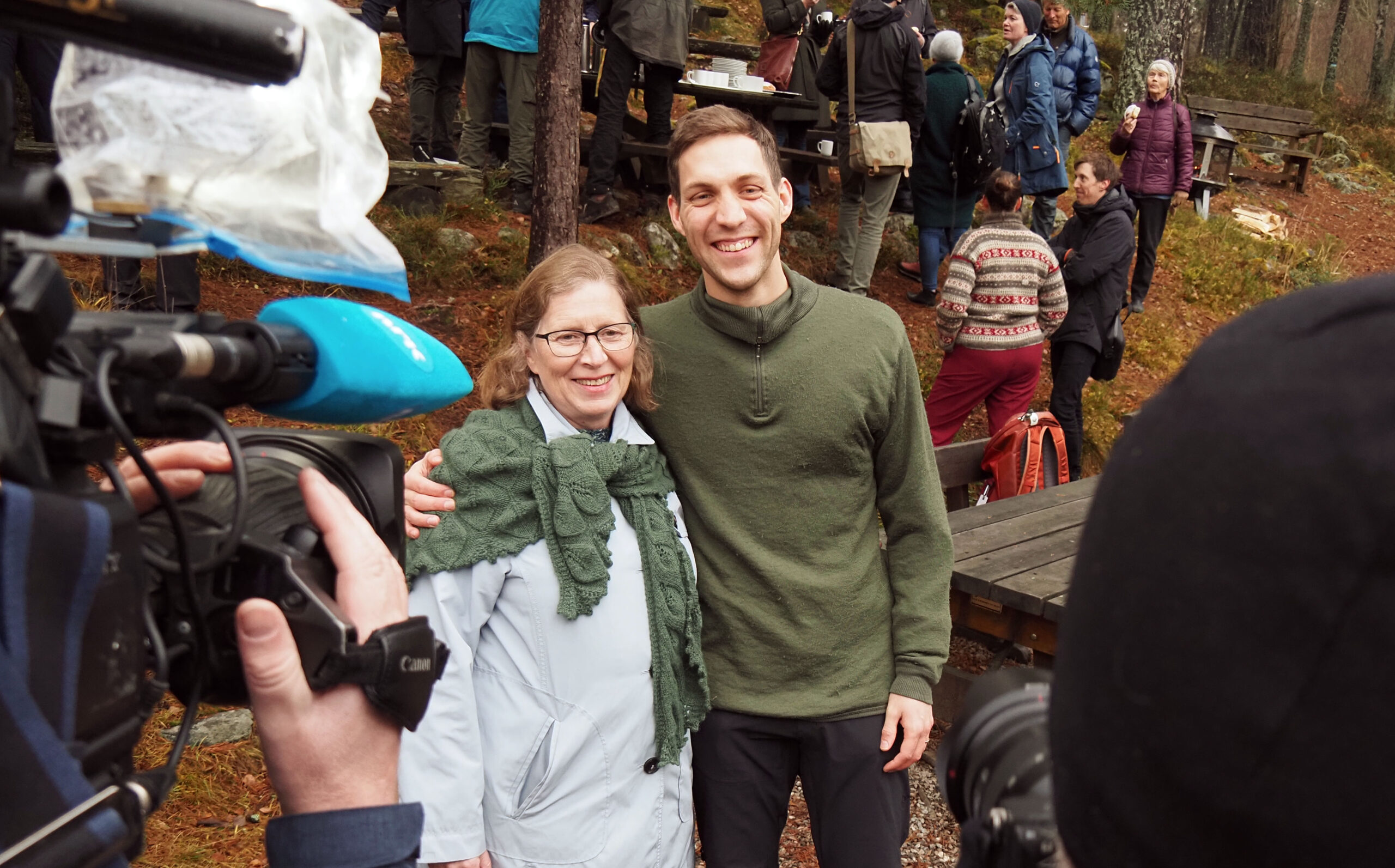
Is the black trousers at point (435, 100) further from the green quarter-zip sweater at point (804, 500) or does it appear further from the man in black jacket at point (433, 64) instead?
the green quarter-zip sweater at point (804, 500)

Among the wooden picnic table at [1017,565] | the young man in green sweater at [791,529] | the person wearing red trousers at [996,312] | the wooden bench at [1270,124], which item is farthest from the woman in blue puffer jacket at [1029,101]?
the wooden bench at [1270,124]

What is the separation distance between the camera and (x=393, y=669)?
1.02m

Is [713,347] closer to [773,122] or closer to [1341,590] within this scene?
[1341,590]

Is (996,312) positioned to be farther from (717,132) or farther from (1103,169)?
(717,132)

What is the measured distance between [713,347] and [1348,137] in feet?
65.6

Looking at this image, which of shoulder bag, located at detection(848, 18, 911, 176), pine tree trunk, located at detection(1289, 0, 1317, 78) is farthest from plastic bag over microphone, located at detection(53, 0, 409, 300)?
pine tree trunk, located at detection(1289, 0, 1317, 78)

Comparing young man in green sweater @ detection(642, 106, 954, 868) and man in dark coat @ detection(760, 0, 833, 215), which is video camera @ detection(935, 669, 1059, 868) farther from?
man in dark coat @ detection(760, 0, 833, 215)

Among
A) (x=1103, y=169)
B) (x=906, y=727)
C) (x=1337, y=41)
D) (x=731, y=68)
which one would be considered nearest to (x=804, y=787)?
(x=906, y=727)

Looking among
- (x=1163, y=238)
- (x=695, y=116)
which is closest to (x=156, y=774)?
(x=695, y=116)

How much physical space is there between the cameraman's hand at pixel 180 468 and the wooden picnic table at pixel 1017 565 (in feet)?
9.97

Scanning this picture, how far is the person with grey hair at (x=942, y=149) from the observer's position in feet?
26.4

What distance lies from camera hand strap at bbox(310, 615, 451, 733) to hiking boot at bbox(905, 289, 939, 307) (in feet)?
26.4

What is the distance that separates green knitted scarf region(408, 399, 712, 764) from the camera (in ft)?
7.27

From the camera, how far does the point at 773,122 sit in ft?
29.8
